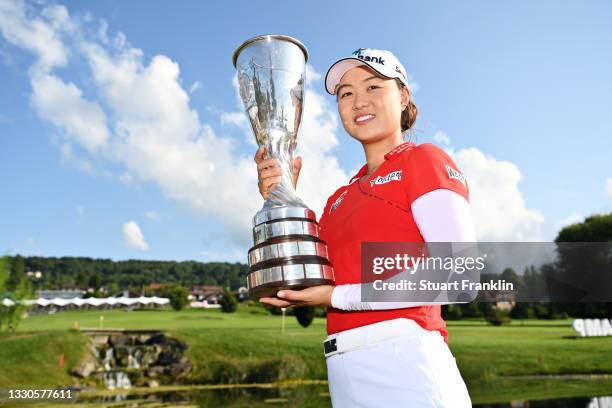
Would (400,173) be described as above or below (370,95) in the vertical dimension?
below

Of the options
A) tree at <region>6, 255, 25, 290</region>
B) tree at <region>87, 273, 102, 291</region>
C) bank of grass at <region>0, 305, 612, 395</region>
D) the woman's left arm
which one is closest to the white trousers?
the woman's left arm

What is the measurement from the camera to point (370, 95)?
221cm

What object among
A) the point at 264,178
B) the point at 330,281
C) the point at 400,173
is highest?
the point at 264,178

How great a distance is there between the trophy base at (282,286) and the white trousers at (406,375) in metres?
0.27

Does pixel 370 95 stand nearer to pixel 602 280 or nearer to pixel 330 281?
pixel 330 281

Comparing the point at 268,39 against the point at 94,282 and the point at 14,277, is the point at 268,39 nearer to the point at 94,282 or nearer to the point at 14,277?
the point at 14,277

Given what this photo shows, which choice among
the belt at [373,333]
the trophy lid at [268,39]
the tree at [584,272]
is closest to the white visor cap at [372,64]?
the trophy lid at [268,39]

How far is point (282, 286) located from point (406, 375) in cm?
52

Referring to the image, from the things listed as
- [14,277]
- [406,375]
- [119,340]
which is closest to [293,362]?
[119,340]

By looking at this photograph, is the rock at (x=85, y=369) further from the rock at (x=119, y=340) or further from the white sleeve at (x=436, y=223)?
the white sleeve at (x=436, y=223)

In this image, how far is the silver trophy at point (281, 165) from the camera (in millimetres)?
1911

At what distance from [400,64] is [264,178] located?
76 centimetres

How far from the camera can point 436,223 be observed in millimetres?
1729

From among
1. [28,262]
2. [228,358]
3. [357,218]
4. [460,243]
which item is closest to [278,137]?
[357,218]
